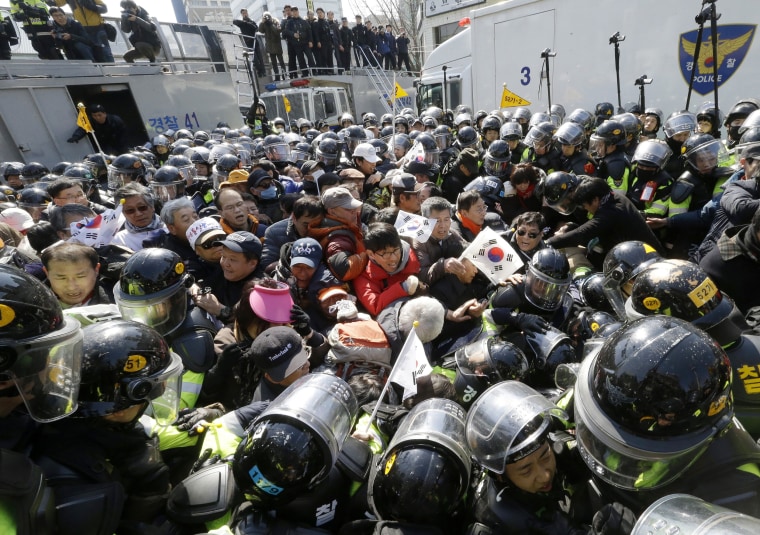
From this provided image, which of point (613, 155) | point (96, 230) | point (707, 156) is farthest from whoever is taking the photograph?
point (613, 155)

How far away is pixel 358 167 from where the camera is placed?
6.40m

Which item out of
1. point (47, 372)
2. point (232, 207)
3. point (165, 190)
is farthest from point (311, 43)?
point (47, 372)

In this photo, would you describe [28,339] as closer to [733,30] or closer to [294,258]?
[294,258]

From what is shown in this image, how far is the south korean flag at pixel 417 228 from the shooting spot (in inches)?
134

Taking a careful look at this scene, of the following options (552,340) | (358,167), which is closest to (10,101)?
(358,167)

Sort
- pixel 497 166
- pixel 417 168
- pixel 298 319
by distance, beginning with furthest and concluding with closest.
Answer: pixel 497 166
pixel 417 168
pixel 298 319

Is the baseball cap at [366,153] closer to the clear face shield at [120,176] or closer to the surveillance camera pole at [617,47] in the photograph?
the clear face shield at [120,176]

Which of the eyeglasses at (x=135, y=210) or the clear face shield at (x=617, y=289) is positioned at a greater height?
the eyeglasses at (x=135, y=210)

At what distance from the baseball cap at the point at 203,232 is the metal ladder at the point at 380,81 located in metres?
18.3

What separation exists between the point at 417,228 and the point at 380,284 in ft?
1.96

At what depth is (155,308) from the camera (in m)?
2.50

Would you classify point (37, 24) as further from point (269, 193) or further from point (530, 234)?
point (530, 234)

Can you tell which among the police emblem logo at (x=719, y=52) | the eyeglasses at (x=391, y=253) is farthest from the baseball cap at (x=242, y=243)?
the police emblem logo at (x=719, y=52)

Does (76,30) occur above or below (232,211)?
above
